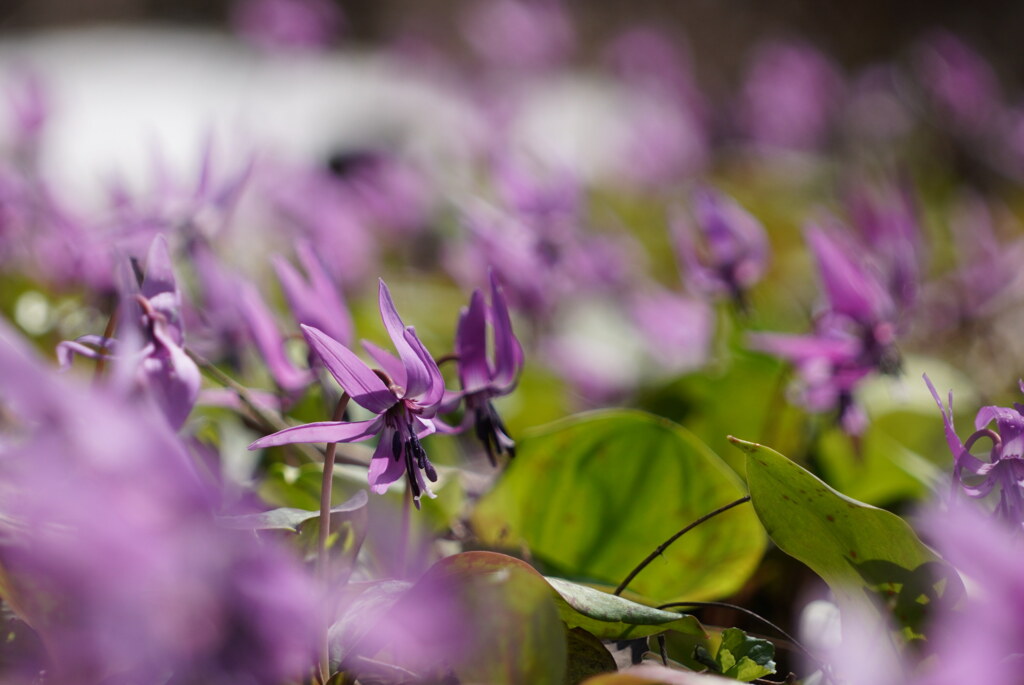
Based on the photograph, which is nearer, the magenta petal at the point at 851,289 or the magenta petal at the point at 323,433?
the magenta petal at the point at 323,433

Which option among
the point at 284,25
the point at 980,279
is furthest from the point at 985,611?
the point at 284,25

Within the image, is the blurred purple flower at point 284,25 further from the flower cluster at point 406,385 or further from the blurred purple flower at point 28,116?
the flower cluster at point 406,385

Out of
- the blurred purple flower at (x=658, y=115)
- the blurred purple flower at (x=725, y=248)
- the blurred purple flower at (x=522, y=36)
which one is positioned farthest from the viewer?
the blurred purple flower at (x=522, y=36)

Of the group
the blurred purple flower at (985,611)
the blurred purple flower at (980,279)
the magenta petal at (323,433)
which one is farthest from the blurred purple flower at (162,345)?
the blurred purple flower at (980,279)

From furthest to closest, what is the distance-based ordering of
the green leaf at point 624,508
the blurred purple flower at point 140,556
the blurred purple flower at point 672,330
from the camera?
the blurred purple flower at point 672,330
the green leaf at point 624,508
the blurred purple flower at point 140,556

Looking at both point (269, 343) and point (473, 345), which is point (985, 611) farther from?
point (269, 343)
